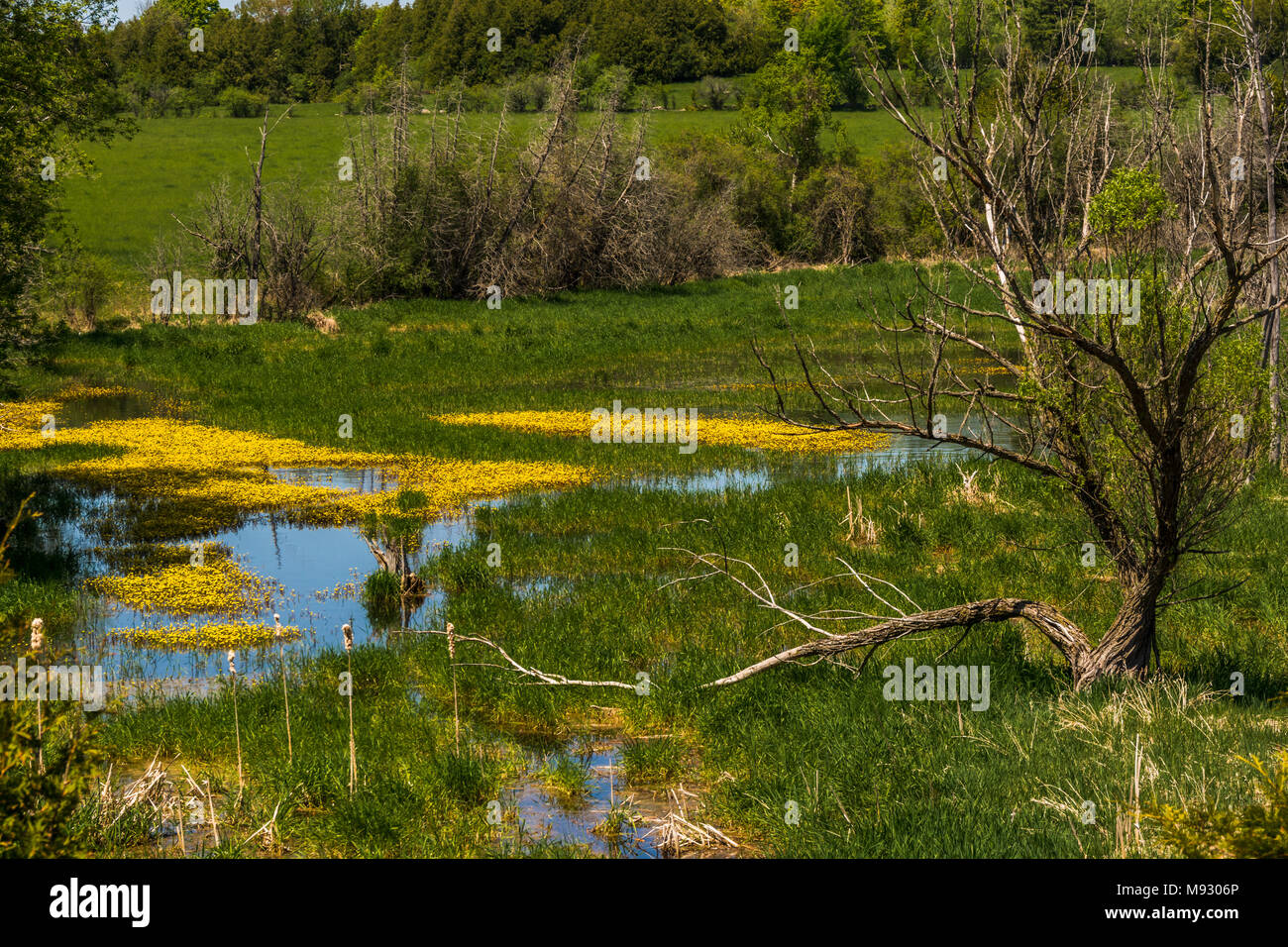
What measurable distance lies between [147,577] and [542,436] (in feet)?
29.7

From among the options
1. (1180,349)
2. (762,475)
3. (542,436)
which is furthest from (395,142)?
(1180,349)

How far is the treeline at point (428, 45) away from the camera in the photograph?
87.8 meters

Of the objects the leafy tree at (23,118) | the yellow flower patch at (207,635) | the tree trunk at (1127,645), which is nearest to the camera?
the tree trunk at (1127,645)

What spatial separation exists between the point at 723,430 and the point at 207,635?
1246 centimetres

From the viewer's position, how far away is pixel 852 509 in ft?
52.7

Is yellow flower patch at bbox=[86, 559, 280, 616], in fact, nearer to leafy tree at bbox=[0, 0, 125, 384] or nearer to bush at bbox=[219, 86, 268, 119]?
leafy tree at bbox=[0, 0, 125, 384]

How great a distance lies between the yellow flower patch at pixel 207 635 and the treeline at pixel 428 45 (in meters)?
71.7

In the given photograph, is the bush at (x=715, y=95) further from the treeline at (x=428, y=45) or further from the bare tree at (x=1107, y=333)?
the bare tree at (x=1107, y=333)

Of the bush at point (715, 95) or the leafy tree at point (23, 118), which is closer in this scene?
the leafy tree at point (23, 118)

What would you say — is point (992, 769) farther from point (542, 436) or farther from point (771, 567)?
point (542, 436)

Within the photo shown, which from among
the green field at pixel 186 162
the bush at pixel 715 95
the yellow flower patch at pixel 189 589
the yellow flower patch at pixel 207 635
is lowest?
the yellow flower patch at pixel 207 635

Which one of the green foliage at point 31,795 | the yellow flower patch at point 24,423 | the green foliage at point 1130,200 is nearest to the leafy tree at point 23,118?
the yellow flower patch at point 24,423

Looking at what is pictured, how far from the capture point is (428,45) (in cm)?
9194

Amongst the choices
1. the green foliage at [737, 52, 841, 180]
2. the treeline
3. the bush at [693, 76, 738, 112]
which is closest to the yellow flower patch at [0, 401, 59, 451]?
the green foliage at [737, 52, 841, 180]
